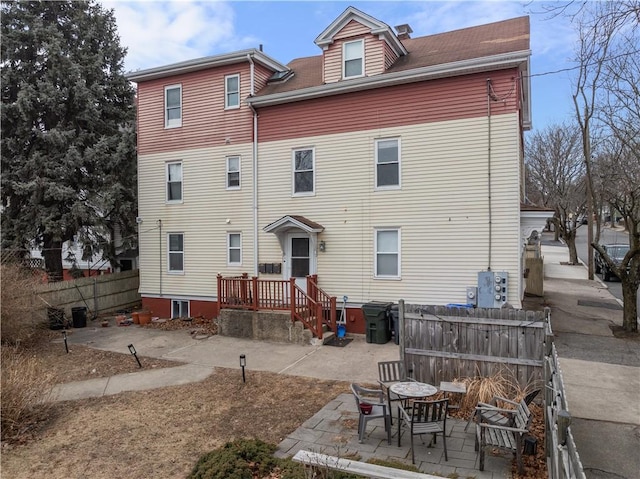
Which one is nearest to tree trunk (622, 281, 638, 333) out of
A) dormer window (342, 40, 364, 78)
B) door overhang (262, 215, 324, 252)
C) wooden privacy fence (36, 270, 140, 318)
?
door overhang (262, 215, 324, 252)

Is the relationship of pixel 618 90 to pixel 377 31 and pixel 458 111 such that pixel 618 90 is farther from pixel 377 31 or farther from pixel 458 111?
pixel 377 31

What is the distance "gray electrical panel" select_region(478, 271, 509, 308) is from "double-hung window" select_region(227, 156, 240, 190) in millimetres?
8292

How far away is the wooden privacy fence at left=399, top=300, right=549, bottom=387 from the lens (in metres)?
6.73

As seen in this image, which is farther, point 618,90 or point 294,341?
point 294,341

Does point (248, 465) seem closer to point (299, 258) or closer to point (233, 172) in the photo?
point (299, 258)

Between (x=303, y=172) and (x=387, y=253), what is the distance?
12.2 feet

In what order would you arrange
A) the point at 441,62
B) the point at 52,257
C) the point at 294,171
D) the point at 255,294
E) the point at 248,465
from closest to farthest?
1. the point at 248,465
2. the point at 441,62
3. the point at 255,294
4. the point at 294,171
5. the point at 52,257

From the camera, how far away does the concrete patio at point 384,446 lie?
491 cm

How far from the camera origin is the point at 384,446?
5.48 metres

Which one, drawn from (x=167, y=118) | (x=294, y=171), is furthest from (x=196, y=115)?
(x=294, y=171)

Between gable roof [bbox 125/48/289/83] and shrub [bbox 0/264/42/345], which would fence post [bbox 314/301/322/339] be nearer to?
shrub [bbox 0/264/42/345]

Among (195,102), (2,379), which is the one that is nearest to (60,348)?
(2,379)

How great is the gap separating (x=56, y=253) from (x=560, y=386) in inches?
737

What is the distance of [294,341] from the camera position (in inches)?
450
